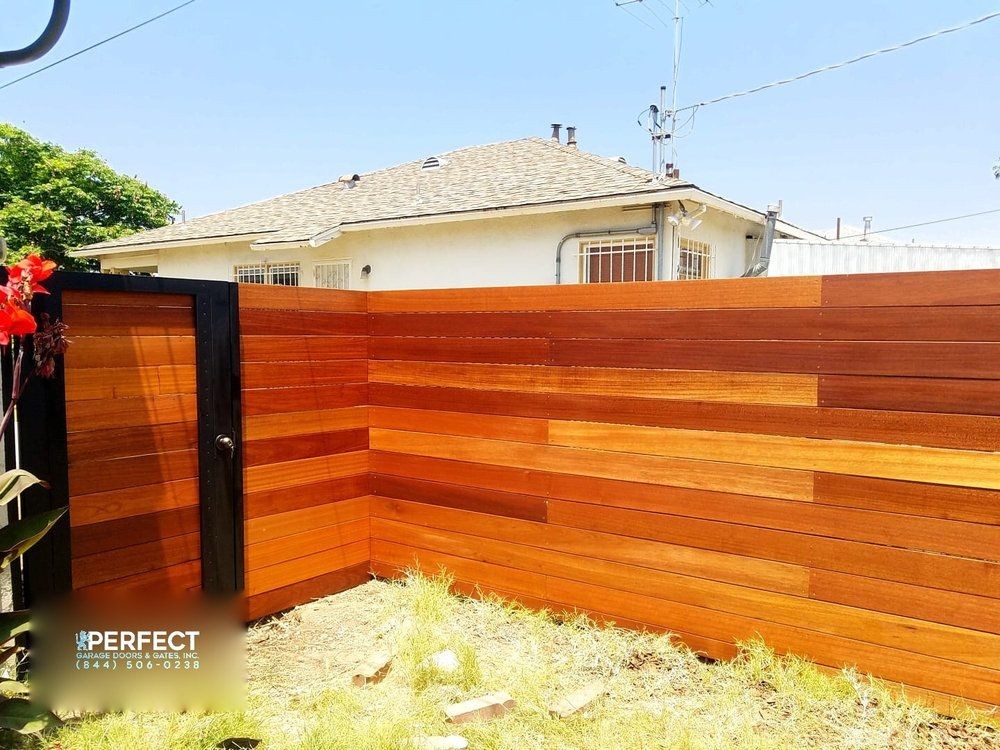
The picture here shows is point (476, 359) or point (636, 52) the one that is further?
point (636, 52)

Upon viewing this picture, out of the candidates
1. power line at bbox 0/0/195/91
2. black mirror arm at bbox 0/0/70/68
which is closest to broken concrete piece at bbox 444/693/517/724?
black mirror arm at bbox 0/0/70/68

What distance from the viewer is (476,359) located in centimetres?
338

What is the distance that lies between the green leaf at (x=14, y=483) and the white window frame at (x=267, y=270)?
9.42 meters

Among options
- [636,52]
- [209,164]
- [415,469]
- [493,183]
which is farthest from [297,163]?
[415,469]

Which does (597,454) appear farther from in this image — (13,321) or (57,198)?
(57,198)

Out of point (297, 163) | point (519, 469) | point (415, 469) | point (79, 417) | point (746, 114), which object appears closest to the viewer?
point (79, 417)

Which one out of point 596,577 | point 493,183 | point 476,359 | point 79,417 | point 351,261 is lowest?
point 596,577

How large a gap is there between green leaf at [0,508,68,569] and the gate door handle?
813mm

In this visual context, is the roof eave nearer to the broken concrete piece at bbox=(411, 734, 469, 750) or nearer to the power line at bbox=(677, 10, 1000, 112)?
the power line at bbox=(677, 10, 1000, 112)

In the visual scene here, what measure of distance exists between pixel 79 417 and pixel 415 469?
5.35ft

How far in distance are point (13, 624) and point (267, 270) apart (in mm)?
10228

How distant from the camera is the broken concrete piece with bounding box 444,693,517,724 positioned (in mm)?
2334

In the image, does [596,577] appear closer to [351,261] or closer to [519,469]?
[519,469]

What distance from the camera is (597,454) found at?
3.05 meters
